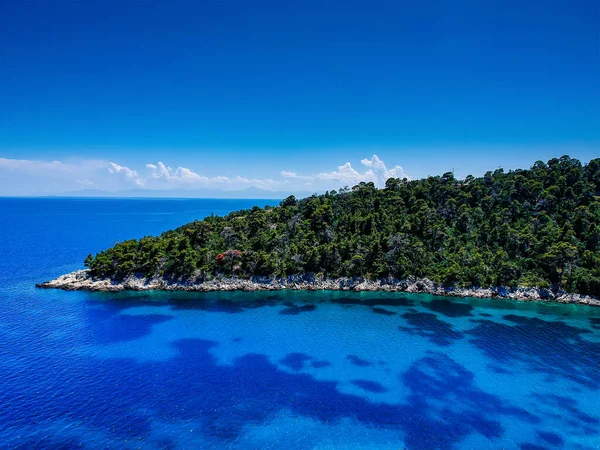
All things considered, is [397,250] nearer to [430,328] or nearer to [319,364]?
[430,328]

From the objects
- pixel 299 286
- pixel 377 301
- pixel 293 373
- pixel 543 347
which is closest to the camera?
pixel 293 373

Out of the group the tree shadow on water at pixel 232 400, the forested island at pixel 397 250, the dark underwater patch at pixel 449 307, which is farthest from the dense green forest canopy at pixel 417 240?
the tree shadow on water at pixel 232 400

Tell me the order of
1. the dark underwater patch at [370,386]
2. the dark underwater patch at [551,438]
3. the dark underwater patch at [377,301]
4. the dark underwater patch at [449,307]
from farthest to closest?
the dark underwater patch at [377,301] < the dark underwater patch at [449,307] < the dark underwater patch at [370,386] < the dark underwater patch at [551,438]

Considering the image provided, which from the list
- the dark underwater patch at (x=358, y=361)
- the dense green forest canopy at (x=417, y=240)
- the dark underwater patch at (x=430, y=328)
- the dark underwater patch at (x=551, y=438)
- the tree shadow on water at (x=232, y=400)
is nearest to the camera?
the dark underwater patch at (x=551, y=438)

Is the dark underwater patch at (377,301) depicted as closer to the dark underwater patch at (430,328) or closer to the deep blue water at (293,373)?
the deep blue water at (293,373)

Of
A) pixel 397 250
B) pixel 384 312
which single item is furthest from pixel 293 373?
pixel 397 250

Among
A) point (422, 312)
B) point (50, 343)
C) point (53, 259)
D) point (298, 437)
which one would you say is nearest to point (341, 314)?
point (422, 312)
